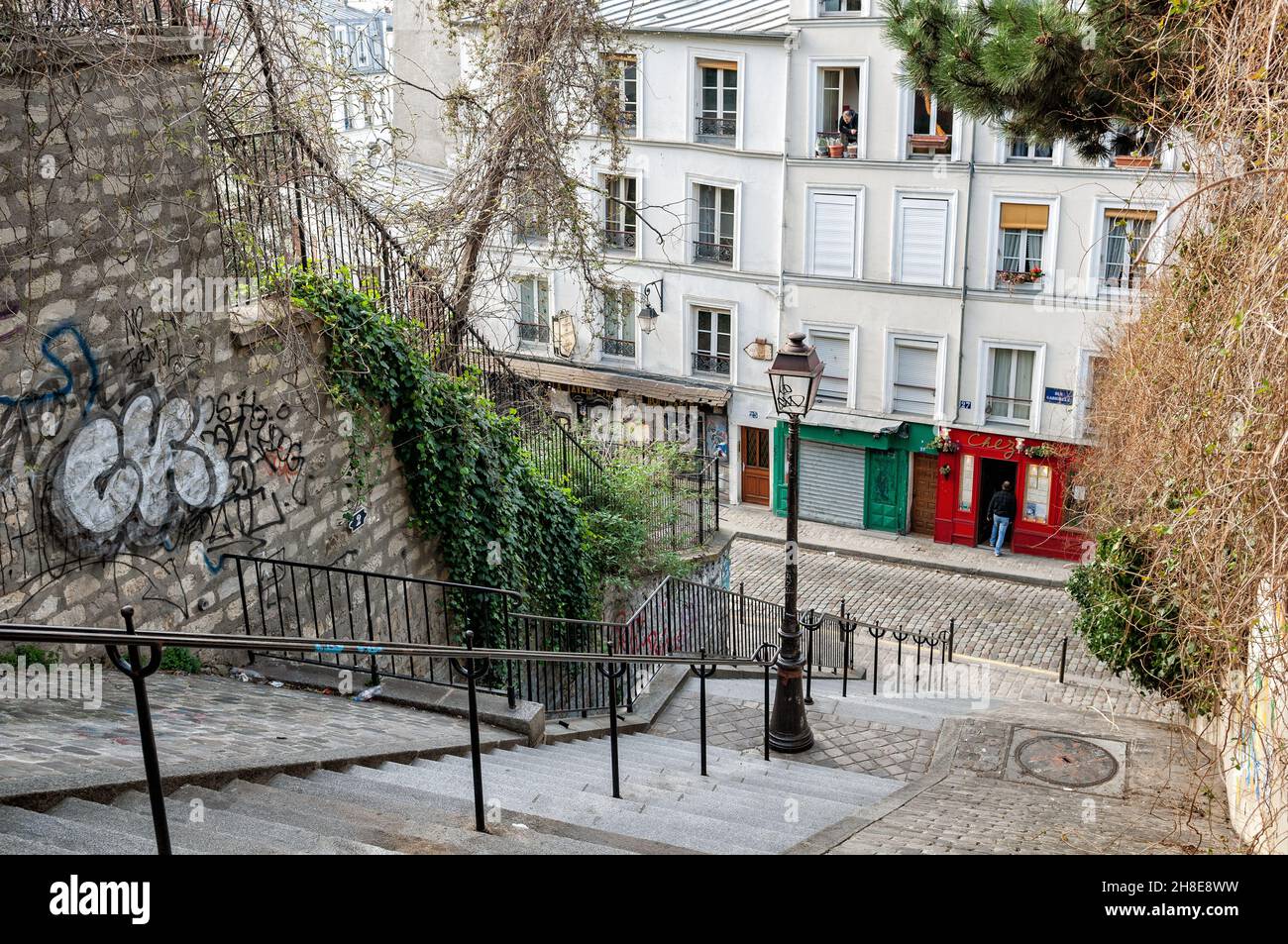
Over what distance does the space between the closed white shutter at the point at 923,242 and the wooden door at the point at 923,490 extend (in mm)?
3351

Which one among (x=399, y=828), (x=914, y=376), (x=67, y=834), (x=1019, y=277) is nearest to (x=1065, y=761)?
(x=399, y=828)

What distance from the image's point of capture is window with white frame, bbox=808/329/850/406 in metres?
22.3

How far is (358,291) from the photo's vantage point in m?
8.73

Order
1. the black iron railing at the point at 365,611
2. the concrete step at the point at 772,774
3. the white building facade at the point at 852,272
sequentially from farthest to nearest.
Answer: the white building facade at the point at 852,272, the black iron railing at the point at 365,611, the concrete step at the point at 772,774

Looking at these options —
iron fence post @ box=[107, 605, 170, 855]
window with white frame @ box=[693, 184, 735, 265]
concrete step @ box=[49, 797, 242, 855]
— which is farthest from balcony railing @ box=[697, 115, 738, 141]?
iron fence post @ box=[107, 605, 170, 855]

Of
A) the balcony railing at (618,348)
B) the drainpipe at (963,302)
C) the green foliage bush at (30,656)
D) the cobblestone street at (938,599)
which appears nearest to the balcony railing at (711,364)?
the balcony railing at (618,348)

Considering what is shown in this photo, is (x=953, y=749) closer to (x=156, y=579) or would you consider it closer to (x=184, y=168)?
(x=156, y=579)

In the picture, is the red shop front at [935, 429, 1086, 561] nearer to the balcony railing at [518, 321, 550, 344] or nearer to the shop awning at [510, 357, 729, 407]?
the shop awning at [510, 357, 729, 407]

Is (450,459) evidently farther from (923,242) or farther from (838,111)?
(838,111)

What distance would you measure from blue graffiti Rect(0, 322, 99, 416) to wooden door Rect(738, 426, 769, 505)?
17.6m

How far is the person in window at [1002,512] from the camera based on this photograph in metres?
21.0

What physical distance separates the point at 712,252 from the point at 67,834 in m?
20.0

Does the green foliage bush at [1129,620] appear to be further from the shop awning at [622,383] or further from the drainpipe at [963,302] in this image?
the shop awning at [622,383]
